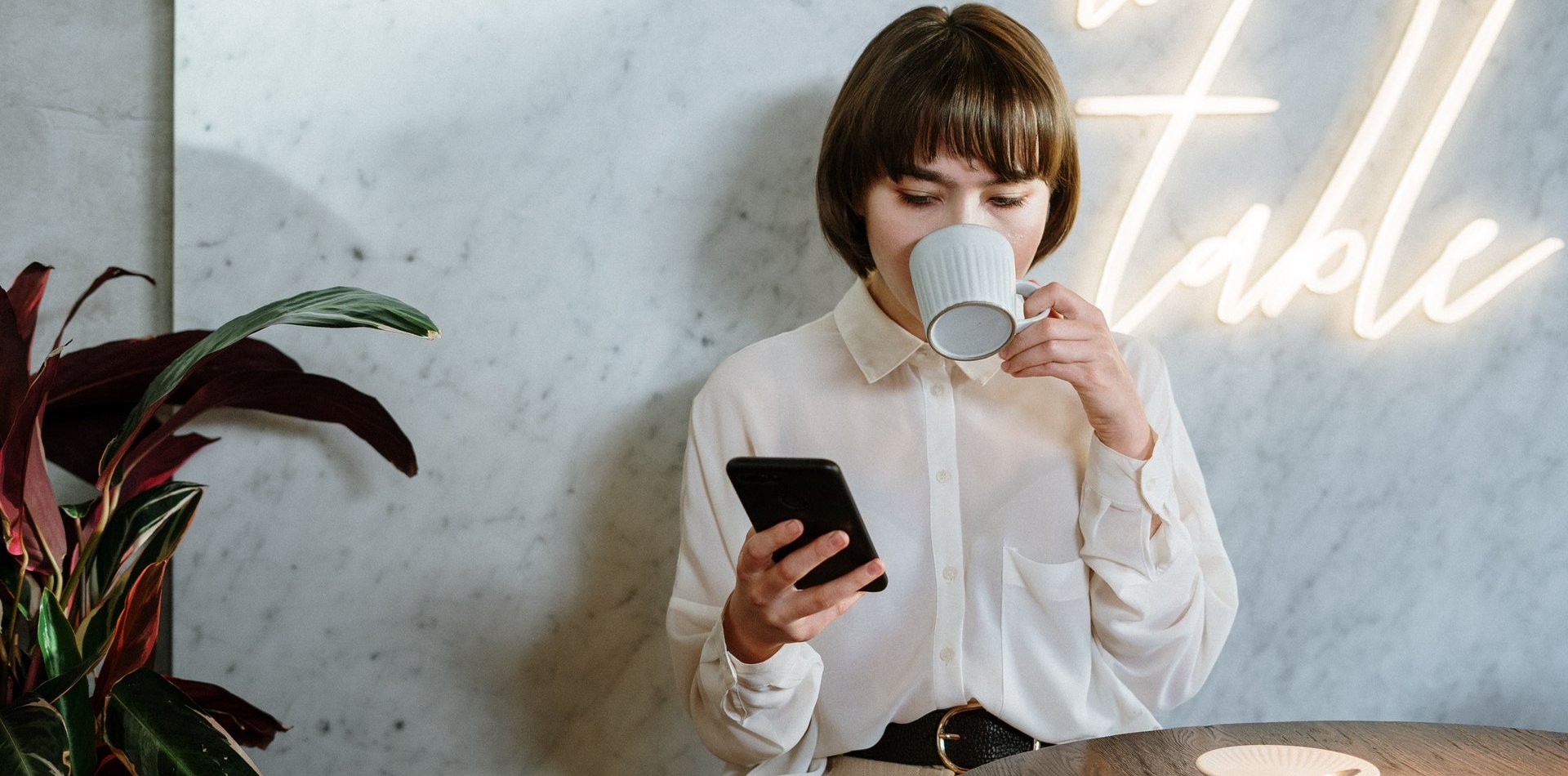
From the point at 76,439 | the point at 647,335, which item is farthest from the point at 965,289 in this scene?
the point at 76,439

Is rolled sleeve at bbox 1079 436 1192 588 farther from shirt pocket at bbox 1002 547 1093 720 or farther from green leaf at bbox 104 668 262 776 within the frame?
green leaf at bbox 104 668 262 776

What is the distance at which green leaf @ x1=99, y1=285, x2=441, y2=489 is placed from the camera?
0.89 meters

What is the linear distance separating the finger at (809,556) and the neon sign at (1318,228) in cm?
69

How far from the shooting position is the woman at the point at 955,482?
104cm

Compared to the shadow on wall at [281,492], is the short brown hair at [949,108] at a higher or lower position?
higher

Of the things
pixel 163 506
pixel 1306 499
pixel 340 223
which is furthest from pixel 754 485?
pixel 1306 499

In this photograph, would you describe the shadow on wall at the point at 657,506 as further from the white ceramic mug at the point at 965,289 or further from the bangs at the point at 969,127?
the white ceramic mug at the point at 965,289

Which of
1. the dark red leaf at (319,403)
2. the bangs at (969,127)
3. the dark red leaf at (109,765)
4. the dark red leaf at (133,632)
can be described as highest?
the bangs at (969,127)

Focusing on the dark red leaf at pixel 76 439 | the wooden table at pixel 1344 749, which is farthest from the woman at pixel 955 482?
the dark red leaf at pixel 76 439

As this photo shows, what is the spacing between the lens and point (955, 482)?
1.14 m

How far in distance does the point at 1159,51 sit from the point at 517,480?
95cm

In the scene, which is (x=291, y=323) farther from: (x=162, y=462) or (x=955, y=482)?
(x=955, y=482)

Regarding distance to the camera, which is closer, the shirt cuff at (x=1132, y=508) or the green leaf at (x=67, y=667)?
the green leaf at (x=67, y=667)

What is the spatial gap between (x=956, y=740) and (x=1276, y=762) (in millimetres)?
369
